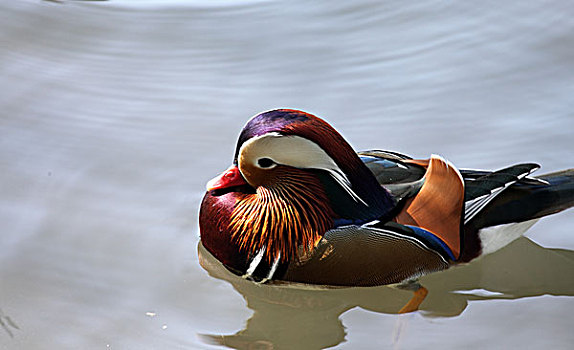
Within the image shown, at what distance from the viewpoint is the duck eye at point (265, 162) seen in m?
2.83

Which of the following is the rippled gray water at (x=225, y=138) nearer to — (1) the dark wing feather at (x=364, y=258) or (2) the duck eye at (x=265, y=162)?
(1) the dark wing feather at (x=364, y=258)

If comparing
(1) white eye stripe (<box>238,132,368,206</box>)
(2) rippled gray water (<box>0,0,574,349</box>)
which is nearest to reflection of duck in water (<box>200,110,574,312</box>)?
(1) white eye stripe (<box>238,132,368,206</box>)

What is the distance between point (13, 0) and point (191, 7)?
106 centimetres

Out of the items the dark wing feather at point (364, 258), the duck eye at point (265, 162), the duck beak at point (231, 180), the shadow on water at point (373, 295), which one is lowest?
the shadow on water at point (373, 295)

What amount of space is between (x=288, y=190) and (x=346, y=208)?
22cm

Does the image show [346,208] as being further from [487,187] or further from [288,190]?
[487,187]

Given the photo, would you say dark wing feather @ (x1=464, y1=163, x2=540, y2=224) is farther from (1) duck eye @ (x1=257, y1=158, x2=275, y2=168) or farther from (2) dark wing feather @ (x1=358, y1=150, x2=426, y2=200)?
(1) duck eye @ (x1=257, y1=158, x2=275, y2=168)

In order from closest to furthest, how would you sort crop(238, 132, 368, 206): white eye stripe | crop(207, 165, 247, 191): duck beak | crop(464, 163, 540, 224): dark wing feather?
crop(238, 132, 368, 206): white eye stripe, crop(464, 163, 540, 224): dark wing feather, crop(207, 165, 247, 191): duck beak

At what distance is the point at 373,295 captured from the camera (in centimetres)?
295

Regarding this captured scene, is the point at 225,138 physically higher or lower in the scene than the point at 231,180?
higher

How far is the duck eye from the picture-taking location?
2834 mm

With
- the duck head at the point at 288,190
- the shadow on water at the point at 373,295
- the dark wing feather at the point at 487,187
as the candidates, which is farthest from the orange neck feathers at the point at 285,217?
the dark wing feather at the point at 487,187

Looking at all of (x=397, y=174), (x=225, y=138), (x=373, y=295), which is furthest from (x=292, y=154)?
(x=225, y=138)

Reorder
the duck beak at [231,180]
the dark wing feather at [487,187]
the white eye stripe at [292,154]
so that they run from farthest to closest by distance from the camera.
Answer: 1. the duck beak at [231,180]
2. the dark wing feather at [487,187]
3. the white eye stripe at [292,154]
